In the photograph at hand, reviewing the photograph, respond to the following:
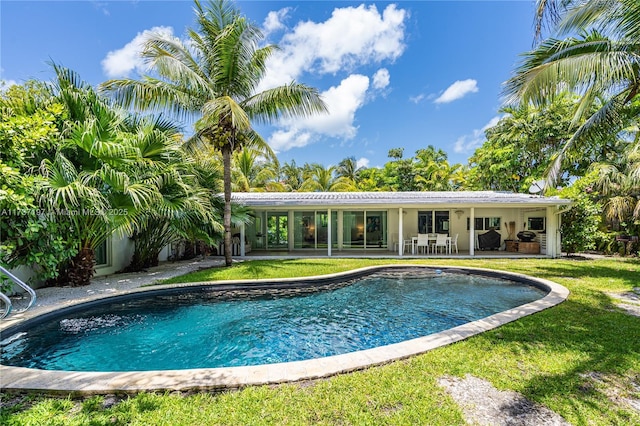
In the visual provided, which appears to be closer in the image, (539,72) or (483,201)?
(539,72)

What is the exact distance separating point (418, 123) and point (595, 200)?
50.8 ft

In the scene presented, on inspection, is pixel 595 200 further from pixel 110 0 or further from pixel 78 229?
pixel 110 0

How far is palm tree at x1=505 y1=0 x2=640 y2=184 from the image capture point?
19.7 feet

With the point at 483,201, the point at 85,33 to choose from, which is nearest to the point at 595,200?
the point at 483,201

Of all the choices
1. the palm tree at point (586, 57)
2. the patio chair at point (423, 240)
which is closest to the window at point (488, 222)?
the patio chair at point (423, 240)

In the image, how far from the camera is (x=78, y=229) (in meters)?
7.61

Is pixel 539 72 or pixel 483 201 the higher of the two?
pixel 539 72

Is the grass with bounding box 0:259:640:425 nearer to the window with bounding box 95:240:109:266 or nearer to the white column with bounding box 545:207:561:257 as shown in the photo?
the window with bounding box 95:240:109:266

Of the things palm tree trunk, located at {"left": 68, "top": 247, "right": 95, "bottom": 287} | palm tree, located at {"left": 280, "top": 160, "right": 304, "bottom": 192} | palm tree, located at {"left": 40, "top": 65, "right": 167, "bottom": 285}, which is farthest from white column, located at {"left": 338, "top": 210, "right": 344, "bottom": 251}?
palm tree, located at {"left": 280, "top": 160, "right": 304, "bottom": 192}

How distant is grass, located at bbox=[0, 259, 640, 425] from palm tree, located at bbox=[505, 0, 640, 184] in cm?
507

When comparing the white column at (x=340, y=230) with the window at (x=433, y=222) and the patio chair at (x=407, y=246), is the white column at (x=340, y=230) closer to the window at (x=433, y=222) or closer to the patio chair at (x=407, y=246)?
the patio chair at (x=407, y=246)

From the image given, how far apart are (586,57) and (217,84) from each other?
10.2 metres

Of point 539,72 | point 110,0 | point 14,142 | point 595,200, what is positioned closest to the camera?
point 14,142

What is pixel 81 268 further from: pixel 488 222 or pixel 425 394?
pixel 488 222
